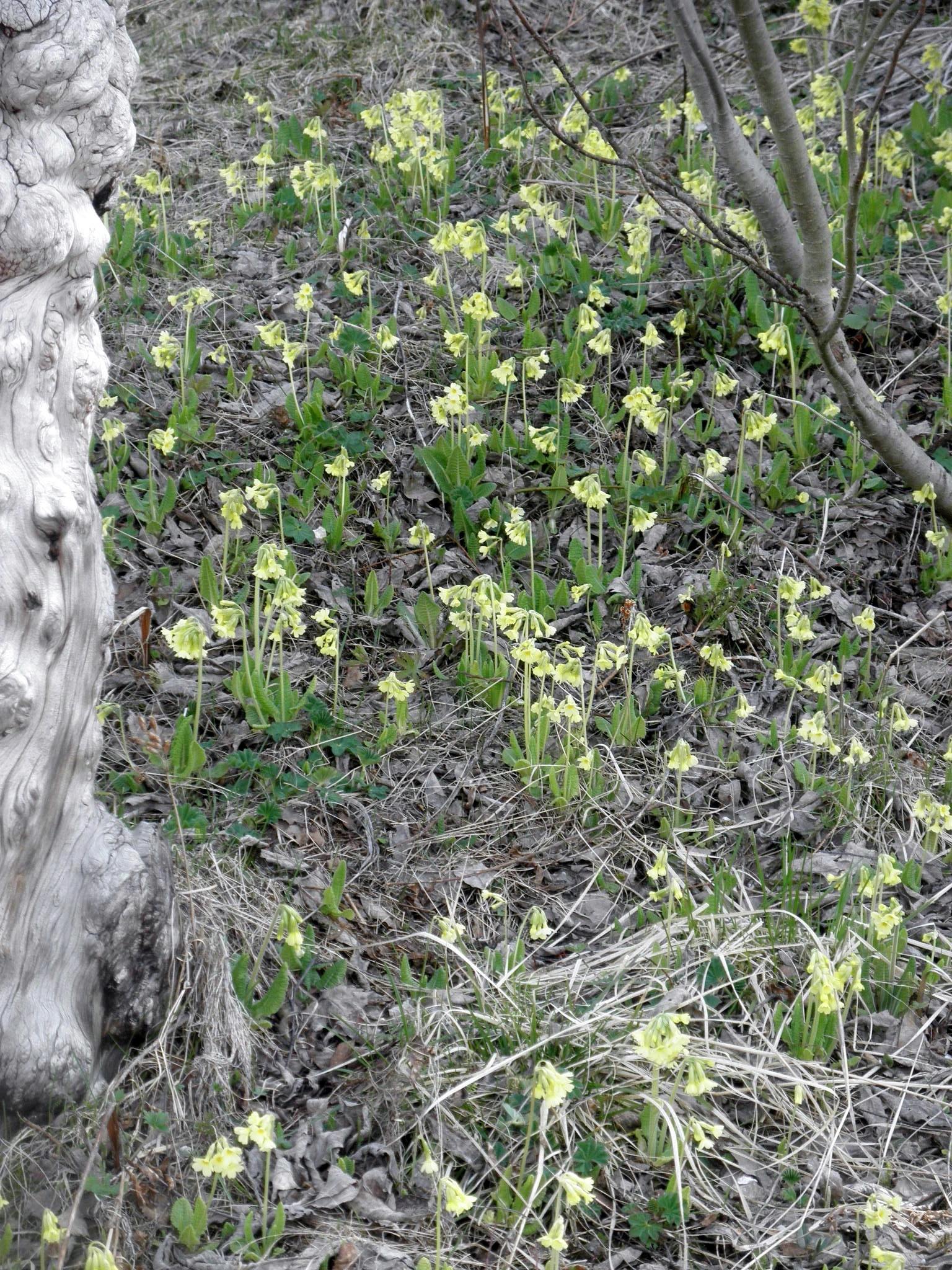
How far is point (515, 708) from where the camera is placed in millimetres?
4250

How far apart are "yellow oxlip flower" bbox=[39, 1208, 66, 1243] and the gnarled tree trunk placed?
41 cm

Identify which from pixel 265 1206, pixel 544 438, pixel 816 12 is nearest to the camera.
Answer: pixel 265 1206

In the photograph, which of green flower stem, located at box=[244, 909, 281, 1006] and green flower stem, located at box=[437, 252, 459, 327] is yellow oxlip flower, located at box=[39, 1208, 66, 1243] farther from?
green flower stem, located at box=[437, 252, 459, 327]

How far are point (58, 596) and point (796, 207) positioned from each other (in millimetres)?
3235

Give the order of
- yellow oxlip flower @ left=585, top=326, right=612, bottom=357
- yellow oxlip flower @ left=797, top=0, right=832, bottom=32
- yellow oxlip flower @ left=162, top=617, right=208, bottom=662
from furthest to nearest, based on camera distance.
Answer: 1. yellow oxlip flower @ left=797, top=0, right=832, bottom=32
2. yellow oxlip flower @ left=585, top=326, right=612, bottom=357
3. yellow oxlip flower @ left=162, top=617, right=208, bottom=662

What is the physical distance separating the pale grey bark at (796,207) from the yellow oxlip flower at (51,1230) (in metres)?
3.54

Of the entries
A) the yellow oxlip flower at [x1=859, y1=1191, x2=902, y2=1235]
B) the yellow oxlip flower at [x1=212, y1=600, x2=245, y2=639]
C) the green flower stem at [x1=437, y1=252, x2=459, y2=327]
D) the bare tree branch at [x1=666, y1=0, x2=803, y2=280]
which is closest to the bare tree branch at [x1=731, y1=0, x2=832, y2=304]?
the bare tree branch at [x1=666, y1=0, x2=803, y2=280]

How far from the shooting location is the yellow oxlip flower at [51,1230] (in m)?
2.28

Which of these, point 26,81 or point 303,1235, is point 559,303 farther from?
point 303,1235

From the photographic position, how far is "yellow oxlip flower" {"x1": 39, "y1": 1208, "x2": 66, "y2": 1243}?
228 centimetres

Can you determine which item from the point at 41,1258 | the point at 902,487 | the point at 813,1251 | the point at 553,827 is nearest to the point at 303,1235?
the point at 41,1258

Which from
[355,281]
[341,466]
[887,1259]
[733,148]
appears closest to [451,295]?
[355,281]

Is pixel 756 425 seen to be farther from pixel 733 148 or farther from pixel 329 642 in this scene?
pixel 329 642

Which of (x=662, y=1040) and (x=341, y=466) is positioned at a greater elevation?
(x=341, y=466)
